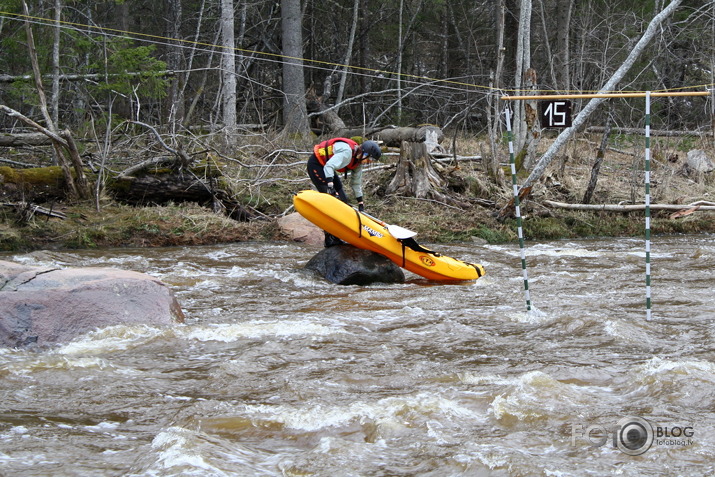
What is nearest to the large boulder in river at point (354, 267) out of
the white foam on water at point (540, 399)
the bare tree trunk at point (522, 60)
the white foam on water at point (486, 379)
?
the white foam on water at point (486, 379)

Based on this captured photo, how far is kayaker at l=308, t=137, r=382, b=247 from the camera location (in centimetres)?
834

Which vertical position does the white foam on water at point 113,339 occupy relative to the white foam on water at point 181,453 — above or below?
above

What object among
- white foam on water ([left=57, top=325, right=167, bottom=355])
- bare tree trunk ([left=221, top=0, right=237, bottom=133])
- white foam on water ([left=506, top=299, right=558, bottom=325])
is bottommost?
white foam on water ([left=506, top=299, right=558, bottom=325])

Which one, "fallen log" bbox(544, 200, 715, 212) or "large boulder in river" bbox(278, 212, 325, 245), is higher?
"fallen log" bbox(544, 200, 715, 212)

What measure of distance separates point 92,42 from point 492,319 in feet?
27.4

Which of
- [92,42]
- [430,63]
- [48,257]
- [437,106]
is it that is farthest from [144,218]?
[430,63]

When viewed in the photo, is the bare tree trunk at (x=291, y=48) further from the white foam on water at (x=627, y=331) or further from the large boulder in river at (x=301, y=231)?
the white foam on water at (x=627, y=331)

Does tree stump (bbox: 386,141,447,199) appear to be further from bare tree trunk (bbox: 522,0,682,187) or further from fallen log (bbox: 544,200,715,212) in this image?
fallen log (bbox: 544,200,715,212)

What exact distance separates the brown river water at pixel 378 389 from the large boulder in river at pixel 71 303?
0.45ft

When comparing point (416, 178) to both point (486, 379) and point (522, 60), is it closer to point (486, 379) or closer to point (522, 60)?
point (522, 60)

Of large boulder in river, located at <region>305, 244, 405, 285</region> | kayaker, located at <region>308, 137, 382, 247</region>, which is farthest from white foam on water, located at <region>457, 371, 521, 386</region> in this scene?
kayaker, located at <region>308, 137, 382, 247</region>

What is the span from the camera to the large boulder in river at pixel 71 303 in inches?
201

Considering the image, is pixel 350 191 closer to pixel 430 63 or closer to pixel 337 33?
pixel 337 33

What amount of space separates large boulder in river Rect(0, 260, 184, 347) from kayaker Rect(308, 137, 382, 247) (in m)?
3.01
